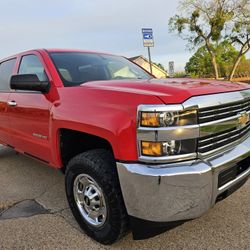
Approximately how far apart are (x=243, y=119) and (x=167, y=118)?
977 mm

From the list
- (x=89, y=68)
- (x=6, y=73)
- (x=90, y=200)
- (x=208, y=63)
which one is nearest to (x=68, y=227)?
(x=90, y=200)

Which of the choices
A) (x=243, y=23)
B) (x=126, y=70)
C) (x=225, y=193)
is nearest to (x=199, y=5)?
(x=243, y=23)

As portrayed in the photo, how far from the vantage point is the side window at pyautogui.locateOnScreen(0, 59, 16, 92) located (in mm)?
4367

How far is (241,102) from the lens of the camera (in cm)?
271

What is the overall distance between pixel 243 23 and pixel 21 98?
27128 millimetres

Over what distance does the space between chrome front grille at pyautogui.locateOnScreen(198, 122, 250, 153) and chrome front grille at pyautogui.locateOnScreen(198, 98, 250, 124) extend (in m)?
0.13

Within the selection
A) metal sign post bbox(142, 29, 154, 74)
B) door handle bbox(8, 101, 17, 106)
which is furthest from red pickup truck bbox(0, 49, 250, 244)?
metal sign post bbox(142, 29, 154, 74)

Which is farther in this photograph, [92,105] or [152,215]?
[92,105]

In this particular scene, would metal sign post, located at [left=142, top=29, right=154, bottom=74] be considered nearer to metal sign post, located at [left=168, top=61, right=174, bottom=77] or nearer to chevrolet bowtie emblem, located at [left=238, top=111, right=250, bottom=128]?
metal sign post, located at [left=168, top=61, right=174, bottom=77]

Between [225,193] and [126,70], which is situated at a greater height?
[126,70]

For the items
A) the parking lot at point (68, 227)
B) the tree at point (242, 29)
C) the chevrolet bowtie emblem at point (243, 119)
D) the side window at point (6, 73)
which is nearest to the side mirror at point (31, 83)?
the side window at point (6, 73)

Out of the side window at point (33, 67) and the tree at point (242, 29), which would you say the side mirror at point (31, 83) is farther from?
the tree at point (242, 29)

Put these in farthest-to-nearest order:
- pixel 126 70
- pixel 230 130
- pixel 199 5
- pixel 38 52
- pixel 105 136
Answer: pixel 199 5 → pixel 126 70 → pixel 38 52 → pixel 230 130 → pixel 105 136

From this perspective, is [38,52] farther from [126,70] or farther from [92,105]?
[92,105]
